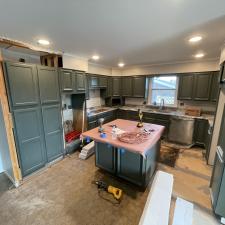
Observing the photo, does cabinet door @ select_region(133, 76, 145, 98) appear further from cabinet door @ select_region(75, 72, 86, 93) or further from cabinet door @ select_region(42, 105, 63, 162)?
cabinet door @ select_region(42, 105, 63, 162)

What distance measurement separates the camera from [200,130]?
3615 millimetres

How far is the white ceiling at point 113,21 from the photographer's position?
125 centimetres

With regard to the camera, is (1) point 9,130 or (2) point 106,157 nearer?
(1) point 9,130

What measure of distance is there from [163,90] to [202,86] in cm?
120

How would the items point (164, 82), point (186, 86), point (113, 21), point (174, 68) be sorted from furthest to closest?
point (164, 82) → point (174, 68) → point (186, 86) → point (113, 21)

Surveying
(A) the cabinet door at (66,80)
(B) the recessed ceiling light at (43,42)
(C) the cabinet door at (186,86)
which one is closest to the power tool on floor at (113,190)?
(A) the cabinet door at (66,80)

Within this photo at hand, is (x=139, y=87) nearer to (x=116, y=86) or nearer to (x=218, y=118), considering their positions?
(x=116, y=86)

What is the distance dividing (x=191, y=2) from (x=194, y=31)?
0.77 meters

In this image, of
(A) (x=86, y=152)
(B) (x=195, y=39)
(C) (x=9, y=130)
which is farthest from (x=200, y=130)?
(C) (x=9, y=130)

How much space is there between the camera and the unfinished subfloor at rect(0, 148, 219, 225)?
67.6 inches

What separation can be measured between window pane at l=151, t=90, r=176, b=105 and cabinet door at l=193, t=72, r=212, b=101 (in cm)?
74

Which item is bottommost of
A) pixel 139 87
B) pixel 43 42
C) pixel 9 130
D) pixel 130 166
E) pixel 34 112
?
pixel 130 166

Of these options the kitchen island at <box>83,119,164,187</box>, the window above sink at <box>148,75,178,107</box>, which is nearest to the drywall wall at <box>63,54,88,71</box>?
the kitchen island at <box>83,119,164,187</box>

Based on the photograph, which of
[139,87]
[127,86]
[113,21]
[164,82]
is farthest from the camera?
[127,86]
